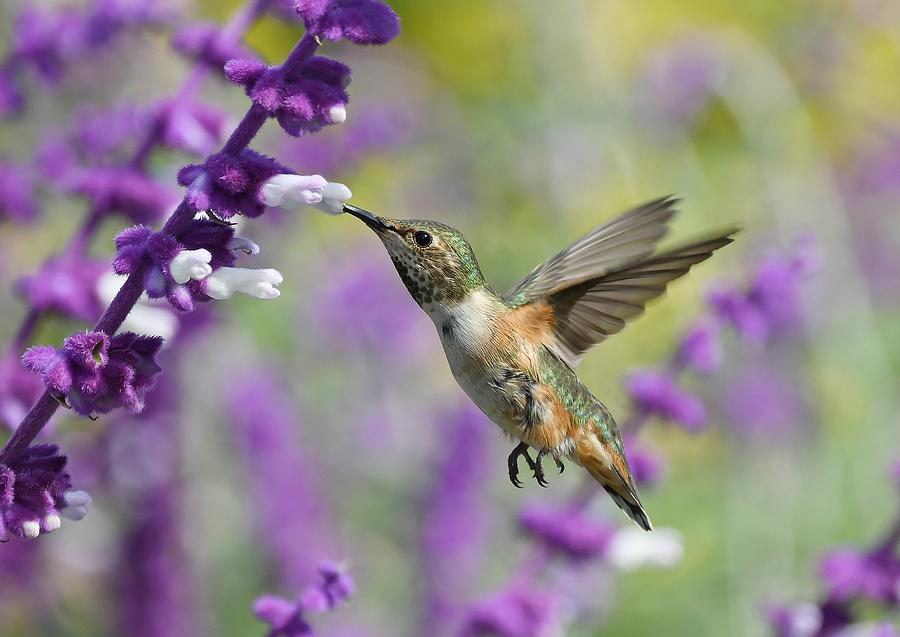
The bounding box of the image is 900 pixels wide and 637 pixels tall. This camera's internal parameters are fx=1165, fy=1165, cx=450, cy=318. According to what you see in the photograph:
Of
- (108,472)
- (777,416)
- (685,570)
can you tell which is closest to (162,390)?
(108,472)

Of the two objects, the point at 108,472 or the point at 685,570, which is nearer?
the point at 108,472

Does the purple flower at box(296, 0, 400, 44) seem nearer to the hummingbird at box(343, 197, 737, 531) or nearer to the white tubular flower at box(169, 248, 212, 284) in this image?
the white tubular flower at box(169, 248, 212, 284)

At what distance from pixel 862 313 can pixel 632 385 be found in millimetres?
4583

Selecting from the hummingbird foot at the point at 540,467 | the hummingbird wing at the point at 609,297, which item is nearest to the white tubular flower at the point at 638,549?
the hummingbird foot at the point at 540,467

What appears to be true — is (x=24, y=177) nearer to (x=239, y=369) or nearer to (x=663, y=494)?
(x=239, y=369)

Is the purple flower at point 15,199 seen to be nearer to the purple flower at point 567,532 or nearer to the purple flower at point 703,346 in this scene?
the purple flower at point 567,532

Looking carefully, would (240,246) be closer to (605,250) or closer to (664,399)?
(605,250)

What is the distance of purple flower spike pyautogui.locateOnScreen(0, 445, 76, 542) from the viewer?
192 cm

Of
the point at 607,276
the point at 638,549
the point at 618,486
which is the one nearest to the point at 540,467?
the point at 618,486

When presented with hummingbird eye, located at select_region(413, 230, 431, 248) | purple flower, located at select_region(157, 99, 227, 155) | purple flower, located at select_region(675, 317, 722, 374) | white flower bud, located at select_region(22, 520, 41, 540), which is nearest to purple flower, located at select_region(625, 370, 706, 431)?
purple flower, located at select_region(675, 317, 722, 374)

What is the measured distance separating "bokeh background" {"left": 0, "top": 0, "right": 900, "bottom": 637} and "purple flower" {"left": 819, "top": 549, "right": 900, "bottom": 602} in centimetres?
25

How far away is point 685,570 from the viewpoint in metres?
5.82

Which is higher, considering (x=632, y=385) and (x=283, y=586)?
(x=632, y=385)

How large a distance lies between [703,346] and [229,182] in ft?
4.90
